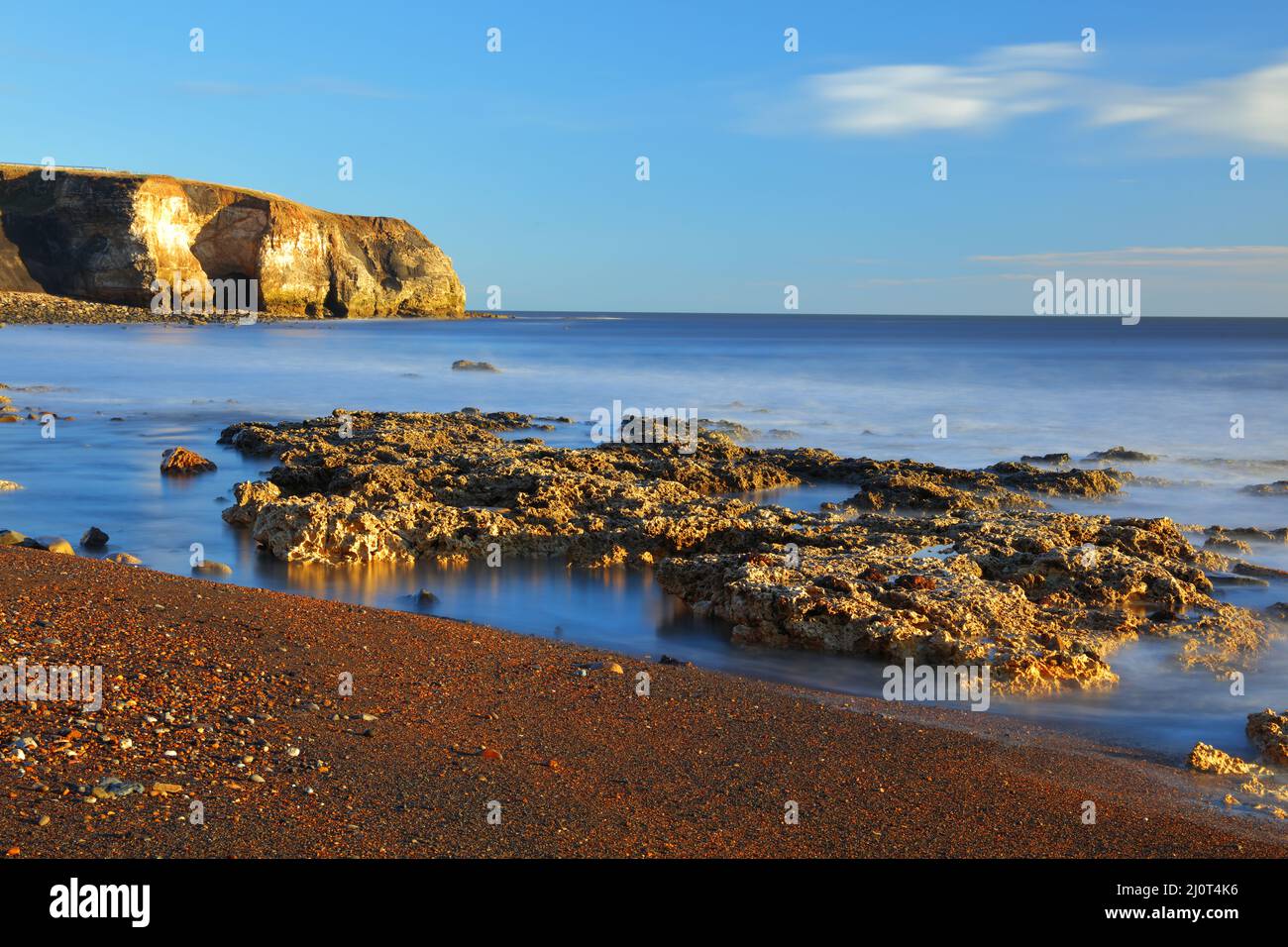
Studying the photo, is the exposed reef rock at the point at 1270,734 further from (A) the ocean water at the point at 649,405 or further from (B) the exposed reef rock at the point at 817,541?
(B) the exposed reef rock at the point at 817,541

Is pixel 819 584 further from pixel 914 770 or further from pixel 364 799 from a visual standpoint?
pixel 364 799

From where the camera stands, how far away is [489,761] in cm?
569

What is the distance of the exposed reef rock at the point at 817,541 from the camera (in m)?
8.90

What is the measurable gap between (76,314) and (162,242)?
14667 millimetres

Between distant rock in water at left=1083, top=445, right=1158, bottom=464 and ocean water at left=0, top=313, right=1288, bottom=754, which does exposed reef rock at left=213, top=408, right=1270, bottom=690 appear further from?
distant rock in water at left=1083, top=445, right=1158, bottom=464

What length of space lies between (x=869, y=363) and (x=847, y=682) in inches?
2018

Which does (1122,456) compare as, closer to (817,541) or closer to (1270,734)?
(817,541)

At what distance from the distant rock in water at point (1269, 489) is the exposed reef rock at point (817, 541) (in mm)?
2523

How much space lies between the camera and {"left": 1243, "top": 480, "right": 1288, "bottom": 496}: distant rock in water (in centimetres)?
1761

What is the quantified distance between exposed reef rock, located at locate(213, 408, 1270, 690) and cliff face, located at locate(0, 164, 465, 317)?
80878mm

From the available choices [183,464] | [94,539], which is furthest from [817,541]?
[183,464]
